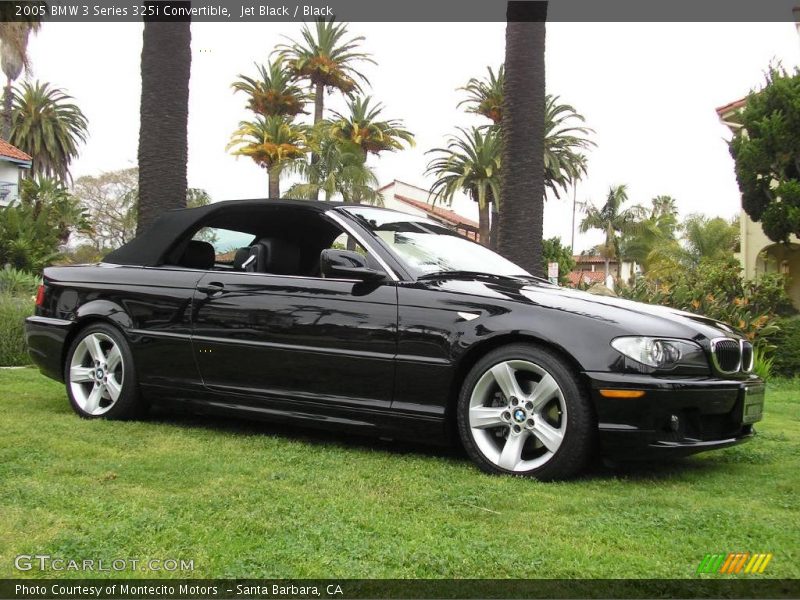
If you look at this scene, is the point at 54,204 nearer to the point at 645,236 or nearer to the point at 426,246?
the point at 426,246

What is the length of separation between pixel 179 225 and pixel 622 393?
3272 millimetres

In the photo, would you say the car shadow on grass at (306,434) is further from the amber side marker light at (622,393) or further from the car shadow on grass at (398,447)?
the amber side marker light at (622,393)

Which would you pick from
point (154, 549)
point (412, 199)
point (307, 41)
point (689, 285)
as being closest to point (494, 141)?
point (307, 41)

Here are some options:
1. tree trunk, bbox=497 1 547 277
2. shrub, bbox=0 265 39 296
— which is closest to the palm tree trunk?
shrub, bbox=0 265 39 296

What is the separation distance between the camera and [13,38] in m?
37.8

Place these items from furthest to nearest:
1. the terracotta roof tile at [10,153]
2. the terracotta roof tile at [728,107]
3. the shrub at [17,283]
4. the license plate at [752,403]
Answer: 1. the terracotta roof tile at [10,153]
2. the terracotta roof tile at [728,107]
3. the shrub at [17,283]
4. the license plate at [752,403]

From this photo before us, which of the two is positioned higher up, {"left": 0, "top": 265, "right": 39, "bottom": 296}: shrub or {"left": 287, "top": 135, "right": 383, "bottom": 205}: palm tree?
{"left": 287, "top": 135, "right": 383, "bottom": 205}: palm tree

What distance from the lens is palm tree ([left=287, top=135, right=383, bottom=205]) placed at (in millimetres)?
35562

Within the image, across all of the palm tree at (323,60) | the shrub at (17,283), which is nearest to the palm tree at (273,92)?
the palm tree at (323,60)

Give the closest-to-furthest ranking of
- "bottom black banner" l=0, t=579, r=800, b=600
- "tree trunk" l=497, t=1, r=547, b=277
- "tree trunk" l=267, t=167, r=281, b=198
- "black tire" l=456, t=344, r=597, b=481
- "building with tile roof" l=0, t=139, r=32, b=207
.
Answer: "bottom black banner" l=0, t=579, r=800, b=600, "black tire" l=456, t=344, r=597, b=481, "tree trunk" l=497, t=1, r=547, b=277, "building with tile roof" l=0, t=139, r=32, b=207, "tree trunk" l=267, t=167, r=281, b=198

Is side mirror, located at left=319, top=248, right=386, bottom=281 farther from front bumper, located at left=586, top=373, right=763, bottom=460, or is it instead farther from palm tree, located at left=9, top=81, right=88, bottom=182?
palm tree, located at left=9, top=81, right=88, bottom=182

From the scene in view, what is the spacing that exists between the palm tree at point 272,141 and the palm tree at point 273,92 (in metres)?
1.69

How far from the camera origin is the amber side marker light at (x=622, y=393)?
4.03m

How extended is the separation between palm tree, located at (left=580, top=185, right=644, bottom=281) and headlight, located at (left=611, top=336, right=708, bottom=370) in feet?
252
